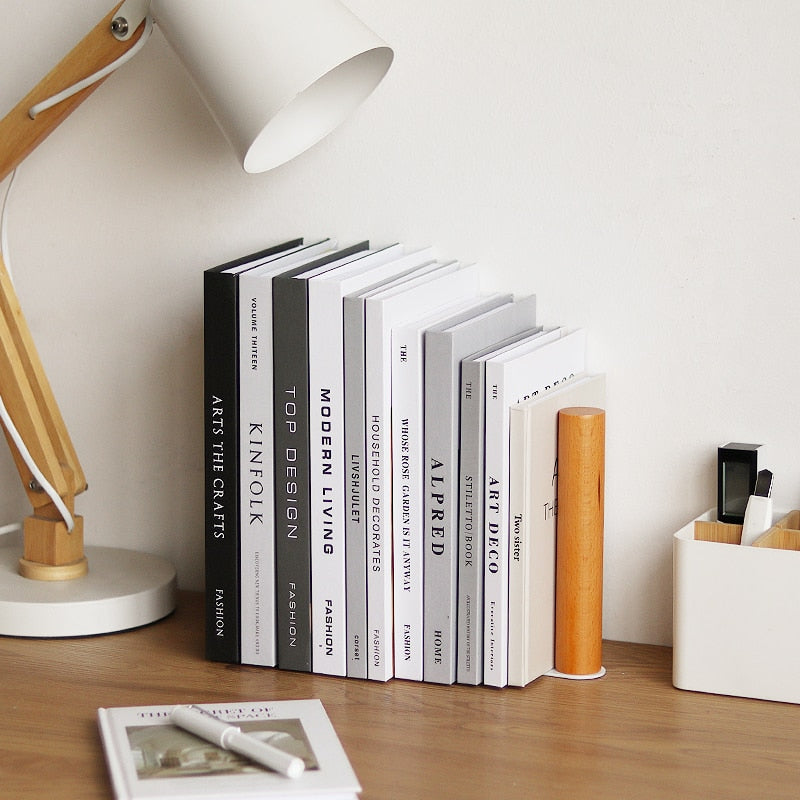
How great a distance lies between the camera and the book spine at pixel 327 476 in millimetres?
859

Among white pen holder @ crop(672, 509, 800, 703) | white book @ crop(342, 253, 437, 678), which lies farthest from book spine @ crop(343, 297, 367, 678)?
white pen holder @ crop(672, 509, 800, 703)

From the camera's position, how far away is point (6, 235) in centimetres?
104

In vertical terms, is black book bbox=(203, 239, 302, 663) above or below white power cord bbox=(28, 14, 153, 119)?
below

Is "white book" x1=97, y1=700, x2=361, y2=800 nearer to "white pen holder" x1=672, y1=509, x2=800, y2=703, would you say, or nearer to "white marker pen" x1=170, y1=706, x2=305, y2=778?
"white marker pen" x1=170, y1=706, x2=305, y2=778

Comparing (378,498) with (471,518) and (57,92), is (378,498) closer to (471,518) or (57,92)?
(471,518)

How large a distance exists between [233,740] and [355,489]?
207 millimetres

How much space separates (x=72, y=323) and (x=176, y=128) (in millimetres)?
200

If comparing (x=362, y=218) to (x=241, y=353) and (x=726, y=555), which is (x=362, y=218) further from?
(x=726, y=555)

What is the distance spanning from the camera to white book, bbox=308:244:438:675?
2.82ft

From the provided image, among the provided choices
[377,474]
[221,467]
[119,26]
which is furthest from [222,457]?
[119,26]

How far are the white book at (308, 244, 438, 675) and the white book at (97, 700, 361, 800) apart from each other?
82 millimetres

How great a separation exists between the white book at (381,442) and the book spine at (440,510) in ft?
0.09

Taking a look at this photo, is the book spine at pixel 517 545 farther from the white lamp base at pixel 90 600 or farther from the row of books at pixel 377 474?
the white lamp base at pixel 90 600

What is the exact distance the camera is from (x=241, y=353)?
0.88 meters
